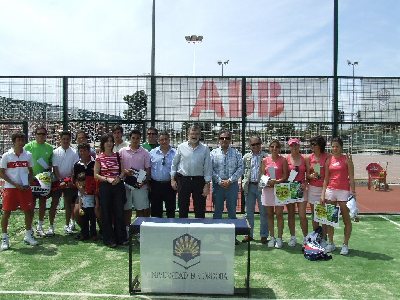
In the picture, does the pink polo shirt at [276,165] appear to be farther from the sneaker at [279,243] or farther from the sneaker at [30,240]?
the sneaker at [30,240]

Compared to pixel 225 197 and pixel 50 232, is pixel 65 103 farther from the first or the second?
pixel 225 197

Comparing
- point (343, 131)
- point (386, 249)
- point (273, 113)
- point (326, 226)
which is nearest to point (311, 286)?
point (326, 226)

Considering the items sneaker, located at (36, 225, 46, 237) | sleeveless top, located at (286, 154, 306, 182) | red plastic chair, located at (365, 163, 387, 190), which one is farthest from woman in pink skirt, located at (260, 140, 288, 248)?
red plastic chair, located at (365, 163, 387, 190)

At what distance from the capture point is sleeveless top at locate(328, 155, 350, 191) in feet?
21.5

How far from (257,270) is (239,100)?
4.12 metres

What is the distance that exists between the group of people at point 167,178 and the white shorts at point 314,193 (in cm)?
1

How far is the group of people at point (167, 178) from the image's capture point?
689cm

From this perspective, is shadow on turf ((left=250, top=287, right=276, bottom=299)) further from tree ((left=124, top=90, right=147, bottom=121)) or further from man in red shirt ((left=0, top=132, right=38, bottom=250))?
tree ((left=124, top=90, right=147, bottom=121))

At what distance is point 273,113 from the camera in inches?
360

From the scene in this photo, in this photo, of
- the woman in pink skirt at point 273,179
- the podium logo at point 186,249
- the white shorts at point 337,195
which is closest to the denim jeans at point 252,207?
the woman in pink skirt at point 273,179

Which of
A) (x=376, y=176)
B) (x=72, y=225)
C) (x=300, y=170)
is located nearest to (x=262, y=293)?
(x=300, y=170)

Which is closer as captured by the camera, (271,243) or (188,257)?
(188,257)

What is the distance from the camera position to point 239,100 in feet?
30.1

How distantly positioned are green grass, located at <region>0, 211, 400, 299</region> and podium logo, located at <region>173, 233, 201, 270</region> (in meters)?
0.43
